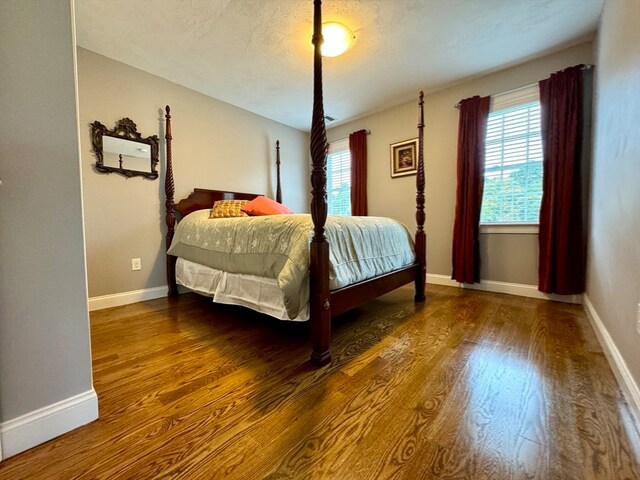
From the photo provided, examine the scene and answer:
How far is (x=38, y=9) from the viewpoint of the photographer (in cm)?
87

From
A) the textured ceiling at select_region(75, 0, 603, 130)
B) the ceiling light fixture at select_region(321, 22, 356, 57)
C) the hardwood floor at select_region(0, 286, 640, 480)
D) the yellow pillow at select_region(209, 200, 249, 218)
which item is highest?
the textured ceiling at select_region(75, 0, 603, 130)

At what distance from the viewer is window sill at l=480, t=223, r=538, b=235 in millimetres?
2590

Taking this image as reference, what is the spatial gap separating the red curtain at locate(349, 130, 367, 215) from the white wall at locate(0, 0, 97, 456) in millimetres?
3277

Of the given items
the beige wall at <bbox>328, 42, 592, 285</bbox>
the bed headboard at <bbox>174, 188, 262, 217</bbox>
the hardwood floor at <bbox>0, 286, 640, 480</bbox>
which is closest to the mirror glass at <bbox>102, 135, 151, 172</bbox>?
the bed headboard at <bbox>174, 188, 262, 217</bbox>

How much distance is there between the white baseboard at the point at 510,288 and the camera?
2423 millimetres

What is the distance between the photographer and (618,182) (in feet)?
4.57

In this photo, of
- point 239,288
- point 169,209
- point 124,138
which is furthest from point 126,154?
point 239,288

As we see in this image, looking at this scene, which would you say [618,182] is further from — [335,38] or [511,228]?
[335,38]

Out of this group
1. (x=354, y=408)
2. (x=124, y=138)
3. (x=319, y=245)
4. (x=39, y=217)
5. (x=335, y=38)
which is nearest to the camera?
(x=39, y=217)

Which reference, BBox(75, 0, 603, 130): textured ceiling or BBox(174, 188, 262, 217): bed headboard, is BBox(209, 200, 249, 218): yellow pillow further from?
BBox(75, 0, 603, 130): textured ceiling

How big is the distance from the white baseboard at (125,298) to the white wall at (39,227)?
5.92ft

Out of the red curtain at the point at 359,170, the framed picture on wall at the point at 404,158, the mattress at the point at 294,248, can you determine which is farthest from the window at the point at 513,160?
the red curtain at the point at 359,170

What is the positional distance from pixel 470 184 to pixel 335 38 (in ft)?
6.44

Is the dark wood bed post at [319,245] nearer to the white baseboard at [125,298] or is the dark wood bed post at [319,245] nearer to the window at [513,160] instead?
the white baseboard at [125,298]
